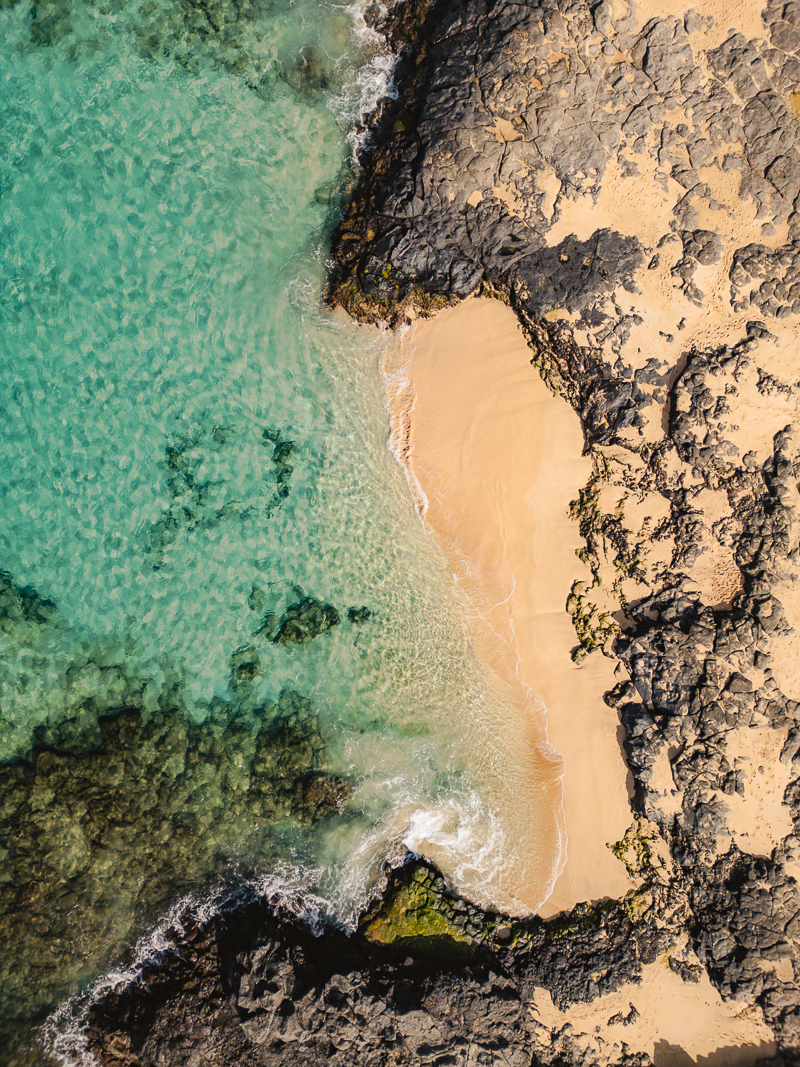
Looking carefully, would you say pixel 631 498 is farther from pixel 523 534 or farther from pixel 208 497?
pixel 208 497

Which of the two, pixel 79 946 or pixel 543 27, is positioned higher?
pixel 543 27

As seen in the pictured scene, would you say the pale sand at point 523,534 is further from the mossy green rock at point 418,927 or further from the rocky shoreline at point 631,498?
the mossy green rock at point 418,927

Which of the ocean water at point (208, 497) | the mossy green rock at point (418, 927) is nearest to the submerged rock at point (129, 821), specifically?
the ocean water at point (208, 497)

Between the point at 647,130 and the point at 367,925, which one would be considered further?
the point at 367,925

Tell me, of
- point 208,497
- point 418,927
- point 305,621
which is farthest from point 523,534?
point 418,927

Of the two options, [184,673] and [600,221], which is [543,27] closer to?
[600,221]

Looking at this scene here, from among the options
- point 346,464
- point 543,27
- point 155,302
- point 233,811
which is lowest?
point 233,811

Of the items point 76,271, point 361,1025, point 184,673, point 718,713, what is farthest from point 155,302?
point 361,1025

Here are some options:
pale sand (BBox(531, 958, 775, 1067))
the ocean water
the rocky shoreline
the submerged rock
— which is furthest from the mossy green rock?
the submerged rock
